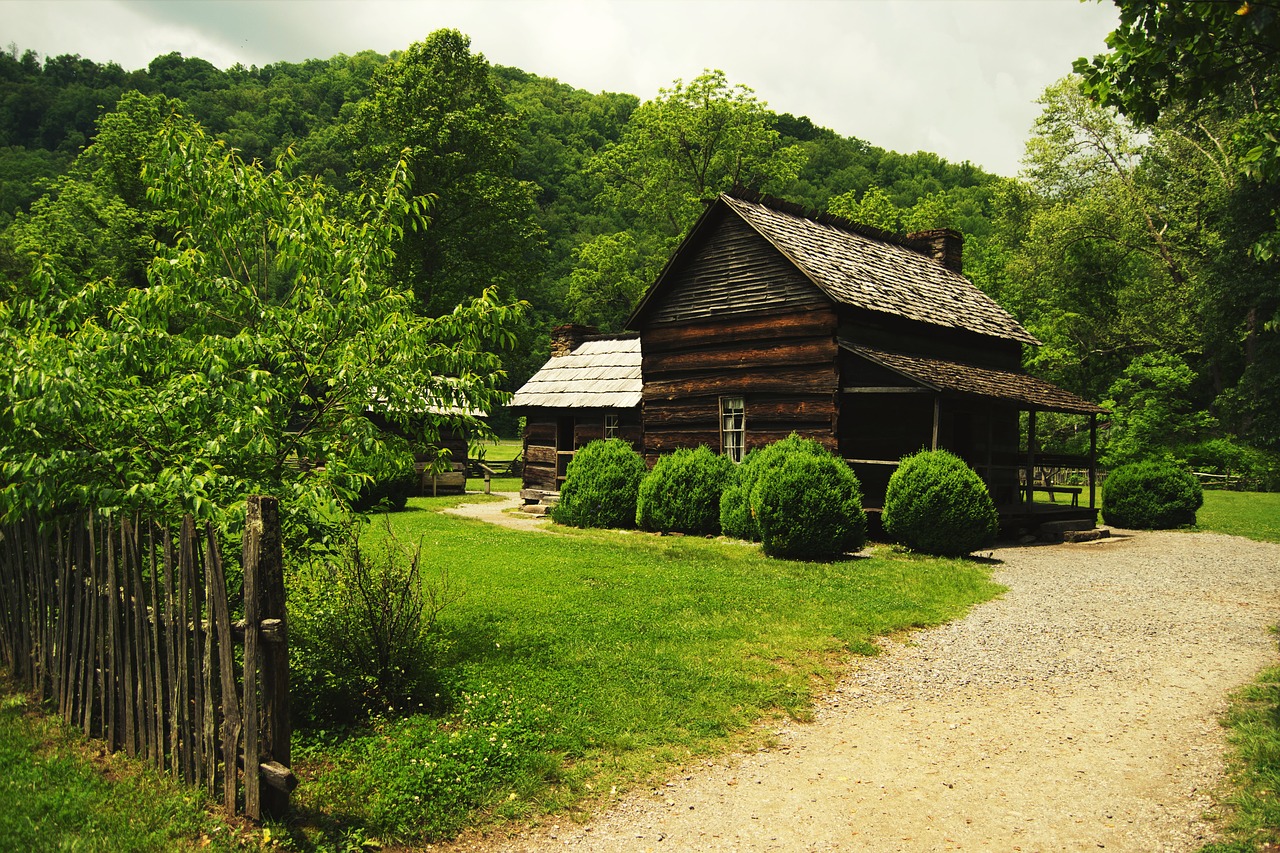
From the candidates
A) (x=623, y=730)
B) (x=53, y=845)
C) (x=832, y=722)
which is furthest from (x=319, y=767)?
(x=832, y=722)

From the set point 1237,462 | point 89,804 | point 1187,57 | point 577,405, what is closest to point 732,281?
point 577,405

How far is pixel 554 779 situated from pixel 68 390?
417 cm

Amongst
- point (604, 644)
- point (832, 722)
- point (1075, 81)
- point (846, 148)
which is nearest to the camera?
point (832, 722)

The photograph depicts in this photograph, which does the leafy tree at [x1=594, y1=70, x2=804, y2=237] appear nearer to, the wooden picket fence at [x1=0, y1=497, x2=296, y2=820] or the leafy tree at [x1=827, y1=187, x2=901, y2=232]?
the leafy tree at [x1=827, y1=187, x2=901, y2=232]

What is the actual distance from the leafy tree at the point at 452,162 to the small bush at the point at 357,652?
35342mm

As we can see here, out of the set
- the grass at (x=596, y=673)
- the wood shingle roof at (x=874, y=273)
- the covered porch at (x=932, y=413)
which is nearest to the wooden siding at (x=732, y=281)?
the wood shingle roof at (x=874, y=273)

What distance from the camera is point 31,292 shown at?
23.4 ft

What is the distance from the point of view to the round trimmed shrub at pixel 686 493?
59.2 feet

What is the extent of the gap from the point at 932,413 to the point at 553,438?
12.7m

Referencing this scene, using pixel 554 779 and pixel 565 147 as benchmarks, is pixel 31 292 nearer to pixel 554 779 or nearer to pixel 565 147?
pixel 554 779

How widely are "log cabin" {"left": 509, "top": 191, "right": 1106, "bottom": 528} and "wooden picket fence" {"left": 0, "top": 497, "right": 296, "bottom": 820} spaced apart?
13.9 m

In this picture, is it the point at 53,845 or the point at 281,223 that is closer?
the point at 53,845

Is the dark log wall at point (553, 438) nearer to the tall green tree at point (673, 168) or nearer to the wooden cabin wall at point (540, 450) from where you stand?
the wooden cabin wall at point (540, 450)

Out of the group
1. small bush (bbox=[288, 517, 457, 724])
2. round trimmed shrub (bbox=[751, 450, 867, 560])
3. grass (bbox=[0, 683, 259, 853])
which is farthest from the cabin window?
grass (bbox=[0, 683, 259, 853])
